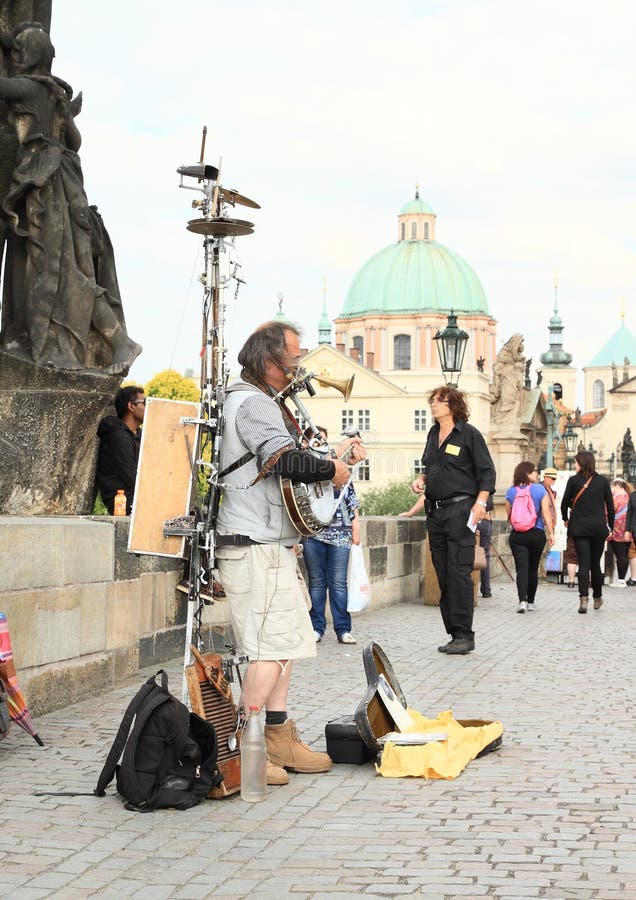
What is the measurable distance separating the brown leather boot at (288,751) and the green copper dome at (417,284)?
121m

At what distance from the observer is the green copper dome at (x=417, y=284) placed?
127250mm

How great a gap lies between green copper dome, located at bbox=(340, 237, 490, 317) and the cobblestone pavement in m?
119

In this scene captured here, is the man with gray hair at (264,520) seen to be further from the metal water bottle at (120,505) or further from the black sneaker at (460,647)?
the black sneaker at (460,647)

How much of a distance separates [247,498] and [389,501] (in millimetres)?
80106

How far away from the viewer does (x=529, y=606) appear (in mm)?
17203

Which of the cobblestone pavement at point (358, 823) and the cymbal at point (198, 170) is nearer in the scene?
the cobblestone pavement at point (358, 823)

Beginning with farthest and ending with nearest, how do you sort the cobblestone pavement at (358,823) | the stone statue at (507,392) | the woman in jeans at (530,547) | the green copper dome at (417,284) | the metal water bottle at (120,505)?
the green copper dome at (417,284)
the stone statue at (507,392)
the woman in jeans at (530,547)
the metal water bottle at (120,505)
the cobblestone pavement at (358,823)

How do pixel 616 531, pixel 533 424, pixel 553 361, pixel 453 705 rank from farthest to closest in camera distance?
pixel 553 361, pixel 533 424, pixel 616 531, pixel 453 705

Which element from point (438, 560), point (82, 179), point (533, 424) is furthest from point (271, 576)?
point (533, 424)

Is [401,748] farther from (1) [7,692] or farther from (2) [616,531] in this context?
(2) [616,531]

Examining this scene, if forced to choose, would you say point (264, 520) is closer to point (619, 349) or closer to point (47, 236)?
point (47, 236)

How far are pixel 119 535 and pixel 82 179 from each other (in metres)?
2.40

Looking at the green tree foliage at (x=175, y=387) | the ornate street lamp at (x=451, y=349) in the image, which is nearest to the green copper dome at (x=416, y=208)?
the green tree foliage at (x=175, y=387)

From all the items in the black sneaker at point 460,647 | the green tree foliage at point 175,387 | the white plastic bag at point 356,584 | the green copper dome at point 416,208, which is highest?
the green copper dome at point 416,208
